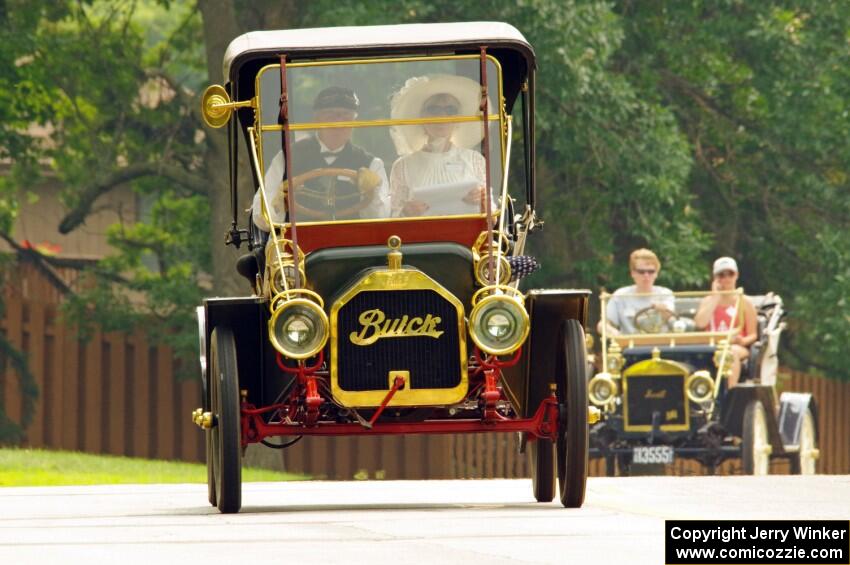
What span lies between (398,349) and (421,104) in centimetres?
151

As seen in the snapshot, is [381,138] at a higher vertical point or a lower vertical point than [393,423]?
higher

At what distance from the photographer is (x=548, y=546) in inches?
322

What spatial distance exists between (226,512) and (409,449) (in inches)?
590

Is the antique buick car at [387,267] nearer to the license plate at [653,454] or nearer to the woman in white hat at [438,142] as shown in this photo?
the woman in white hat at [438,142]

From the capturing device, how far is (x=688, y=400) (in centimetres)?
2006

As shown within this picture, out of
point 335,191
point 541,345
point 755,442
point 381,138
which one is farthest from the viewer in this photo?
point 755,442

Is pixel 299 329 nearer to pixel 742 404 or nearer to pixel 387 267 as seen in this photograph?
pixel 387 267

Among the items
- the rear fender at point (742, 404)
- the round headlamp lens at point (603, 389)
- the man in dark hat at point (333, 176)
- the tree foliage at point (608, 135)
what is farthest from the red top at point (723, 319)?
the man in dark hat at point (333, 176)

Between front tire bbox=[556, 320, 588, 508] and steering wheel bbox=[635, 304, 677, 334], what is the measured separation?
10034 mm

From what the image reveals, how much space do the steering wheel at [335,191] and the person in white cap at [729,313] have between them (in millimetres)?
9715

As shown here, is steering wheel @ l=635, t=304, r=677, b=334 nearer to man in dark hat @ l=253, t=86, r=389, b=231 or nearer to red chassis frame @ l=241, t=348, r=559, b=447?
man in dark hat @ l=253, t=86, r=389, b=231

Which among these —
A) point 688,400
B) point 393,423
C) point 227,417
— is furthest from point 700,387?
point 227,417

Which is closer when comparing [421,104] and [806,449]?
[421,104]

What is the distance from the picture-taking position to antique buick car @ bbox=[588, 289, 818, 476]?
19.9m
